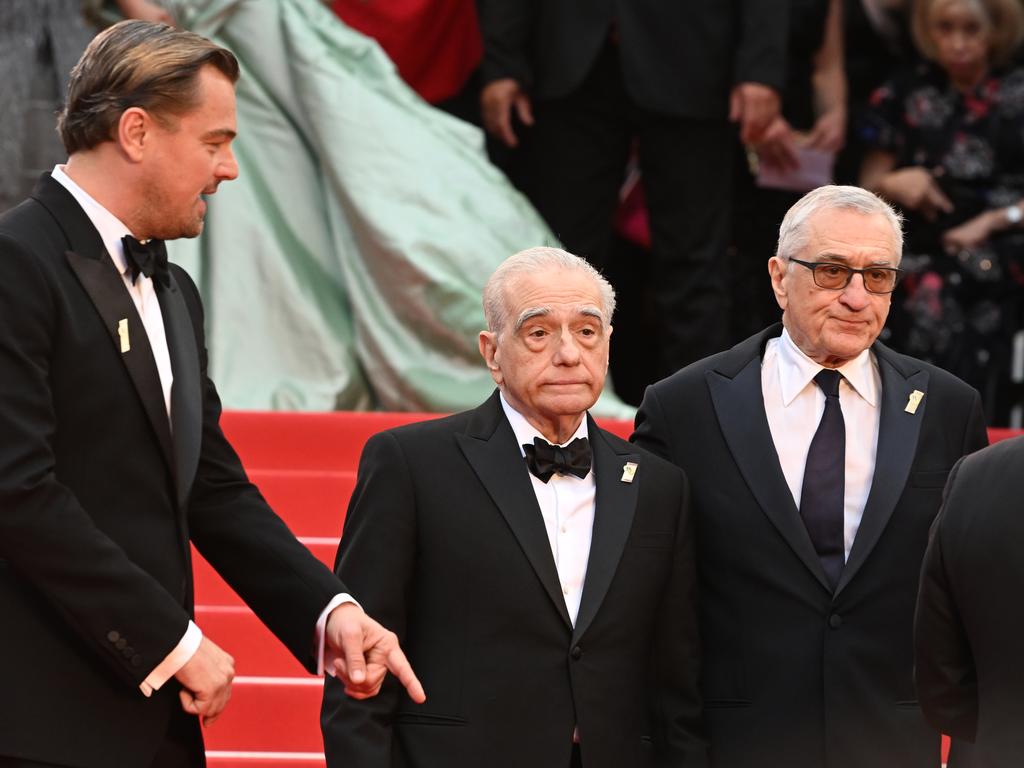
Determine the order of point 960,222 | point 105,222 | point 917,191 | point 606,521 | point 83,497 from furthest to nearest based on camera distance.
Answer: point 960,222
point 917,191
point 606,521
point 105,222
point 83,497

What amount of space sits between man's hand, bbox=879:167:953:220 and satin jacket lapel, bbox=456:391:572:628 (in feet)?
11.6

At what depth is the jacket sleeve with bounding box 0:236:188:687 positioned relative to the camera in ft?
7.45

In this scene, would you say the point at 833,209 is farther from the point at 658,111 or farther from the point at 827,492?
the point at 658,111

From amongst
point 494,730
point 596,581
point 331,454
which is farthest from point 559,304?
point 331,454

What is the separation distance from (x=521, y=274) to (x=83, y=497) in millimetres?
1012

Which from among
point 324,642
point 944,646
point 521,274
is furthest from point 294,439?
point 944,646

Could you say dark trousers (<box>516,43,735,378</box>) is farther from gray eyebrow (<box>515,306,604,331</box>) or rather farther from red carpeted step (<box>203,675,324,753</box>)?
gray eyebrow (<box>515,306,604,331</box>)

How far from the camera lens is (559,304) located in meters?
3.08

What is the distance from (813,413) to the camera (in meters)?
3.25

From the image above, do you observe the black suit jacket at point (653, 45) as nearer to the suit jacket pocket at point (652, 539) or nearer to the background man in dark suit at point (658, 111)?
the background man in dark suit at point (658, 111)

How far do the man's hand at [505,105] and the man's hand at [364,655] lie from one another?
3.53m

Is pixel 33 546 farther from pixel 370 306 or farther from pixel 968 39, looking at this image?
pixel 968 39

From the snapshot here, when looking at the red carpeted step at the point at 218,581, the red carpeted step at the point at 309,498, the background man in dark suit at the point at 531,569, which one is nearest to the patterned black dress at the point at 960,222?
the red carpeted step at the point at 309,498

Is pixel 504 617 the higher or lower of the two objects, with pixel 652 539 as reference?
lower
